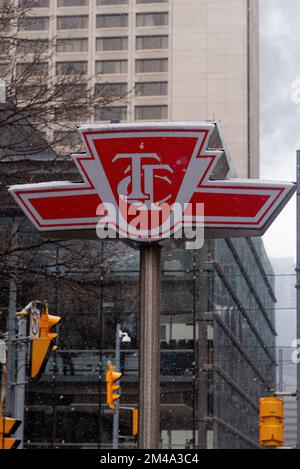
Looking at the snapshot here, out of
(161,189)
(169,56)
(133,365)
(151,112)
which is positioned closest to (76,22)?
(169,56)

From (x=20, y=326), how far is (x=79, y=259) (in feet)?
26.1

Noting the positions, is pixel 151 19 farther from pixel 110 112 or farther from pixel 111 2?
pixel 110 112

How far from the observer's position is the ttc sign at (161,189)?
20.0 feet

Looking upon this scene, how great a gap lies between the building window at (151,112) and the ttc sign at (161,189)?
291 ft

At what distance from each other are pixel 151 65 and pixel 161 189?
94.0 metres

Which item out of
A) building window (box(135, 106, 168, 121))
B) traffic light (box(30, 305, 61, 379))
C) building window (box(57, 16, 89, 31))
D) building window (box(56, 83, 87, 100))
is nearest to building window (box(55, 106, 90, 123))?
building window (box(56, 83, 87, 100))

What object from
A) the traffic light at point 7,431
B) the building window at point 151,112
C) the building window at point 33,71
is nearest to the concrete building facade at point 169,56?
the building window at point 151,112

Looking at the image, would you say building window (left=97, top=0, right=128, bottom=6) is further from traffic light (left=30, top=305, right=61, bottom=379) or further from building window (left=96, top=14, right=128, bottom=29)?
traffic light (left=30, top=305, right=61, bottom=379)

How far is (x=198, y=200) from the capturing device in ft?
20.3

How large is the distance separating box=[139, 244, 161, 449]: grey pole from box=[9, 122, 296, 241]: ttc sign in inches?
8.4

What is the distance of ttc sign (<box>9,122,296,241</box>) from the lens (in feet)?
20.0

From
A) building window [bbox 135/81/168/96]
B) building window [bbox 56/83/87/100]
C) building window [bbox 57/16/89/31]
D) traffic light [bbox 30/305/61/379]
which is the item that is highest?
building window [bbox 57/16/89/31]

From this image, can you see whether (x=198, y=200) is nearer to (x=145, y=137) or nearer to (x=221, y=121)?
(x=145, y=137)

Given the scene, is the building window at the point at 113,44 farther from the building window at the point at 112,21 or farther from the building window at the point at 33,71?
the building window at the point at 33,71
